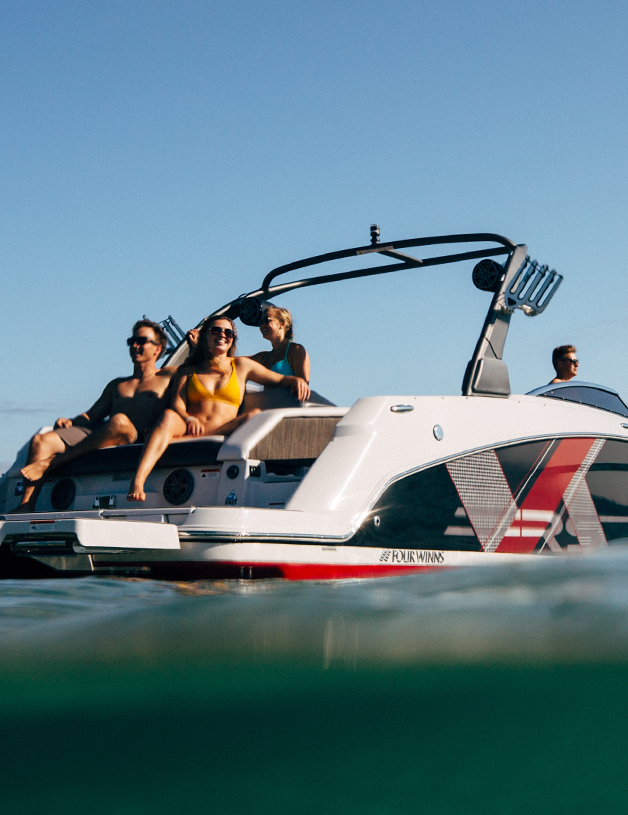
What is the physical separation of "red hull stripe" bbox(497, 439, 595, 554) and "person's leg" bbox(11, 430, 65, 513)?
106 inches

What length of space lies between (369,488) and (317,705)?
2275 millimetres

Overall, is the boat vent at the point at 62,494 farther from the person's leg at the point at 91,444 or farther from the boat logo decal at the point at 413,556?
the boat logo decal at the point at 413,556

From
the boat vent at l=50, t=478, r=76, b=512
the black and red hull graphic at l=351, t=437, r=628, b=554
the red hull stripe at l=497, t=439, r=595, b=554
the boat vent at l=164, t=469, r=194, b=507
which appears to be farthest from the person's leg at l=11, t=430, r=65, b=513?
the red hull stripe at l=497, t=439, r=595, b=554

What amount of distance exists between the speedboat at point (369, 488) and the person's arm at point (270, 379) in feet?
0.29

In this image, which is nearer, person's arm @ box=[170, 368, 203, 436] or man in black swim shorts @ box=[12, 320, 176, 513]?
person's arm @ box=[170, 368, 203, 436]

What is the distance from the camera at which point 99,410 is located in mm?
5617

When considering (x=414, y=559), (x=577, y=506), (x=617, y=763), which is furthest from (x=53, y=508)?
(x=617, y=763)

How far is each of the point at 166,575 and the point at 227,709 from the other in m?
1.90

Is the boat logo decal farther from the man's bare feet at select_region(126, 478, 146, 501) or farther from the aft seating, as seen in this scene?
the man's bare feet at select_region(126, 478, 146, 501)

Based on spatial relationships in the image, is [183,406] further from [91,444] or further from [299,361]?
[299,361]

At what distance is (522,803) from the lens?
4.75ft

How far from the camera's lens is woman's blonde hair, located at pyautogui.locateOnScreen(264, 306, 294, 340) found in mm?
5715

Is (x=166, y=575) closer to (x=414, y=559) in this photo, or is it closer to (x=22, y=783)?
(x=414, y=559)

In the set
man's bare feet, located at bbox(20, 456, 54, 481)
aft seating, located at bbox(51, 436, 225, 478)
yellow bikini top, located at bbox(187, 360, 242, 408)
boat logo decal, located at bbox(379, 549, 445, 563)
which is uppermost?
yellow bikini top, located at bbox(187, 360, 242, 408)
